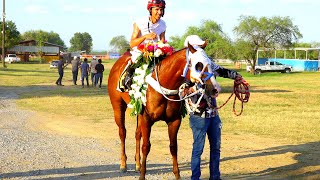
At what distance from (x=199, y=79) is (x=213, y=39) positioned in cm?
7651

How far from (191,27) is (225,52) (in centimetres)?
2117

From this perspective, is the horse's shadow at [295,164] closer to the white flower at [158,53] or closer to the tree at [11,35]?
the white flower at [158,53]

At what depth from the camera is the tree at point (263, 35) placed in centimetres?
6356

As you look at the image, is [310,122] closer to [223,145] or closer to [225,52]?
[223,145]

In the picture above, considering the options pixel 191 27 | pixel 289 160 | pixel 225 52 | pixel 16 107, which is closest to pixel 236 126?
pixel 289 160

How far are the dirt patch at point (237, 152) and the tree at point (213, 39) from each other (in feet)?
174

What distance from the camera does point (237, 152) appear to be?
10172 millimetres

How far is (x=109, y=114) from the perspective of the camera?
16.9 m

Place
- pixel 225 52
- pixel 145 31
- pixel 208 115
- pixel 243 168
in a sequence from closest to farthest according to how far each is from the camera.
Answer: pixel 208 115 → pixel 145 31 → pixel 243 168 → pixel 225 52

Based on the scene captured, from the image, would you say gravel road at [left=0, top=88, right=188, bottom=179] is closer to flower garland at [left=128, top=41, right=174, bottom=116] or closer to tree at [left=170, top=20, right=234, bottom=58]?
flower garland at [left=128, top=41, right=174, bottom=116]

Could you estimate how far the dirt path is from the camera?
8188mm

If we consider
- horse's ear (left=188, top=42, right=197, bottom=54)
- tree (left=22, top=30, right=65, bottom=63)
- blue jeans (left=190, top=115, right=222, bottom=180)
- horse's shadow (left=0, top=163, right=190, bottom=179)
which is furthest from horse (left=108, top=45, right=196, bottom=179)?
tree (left=22, top=30, right=65, bottom=63)

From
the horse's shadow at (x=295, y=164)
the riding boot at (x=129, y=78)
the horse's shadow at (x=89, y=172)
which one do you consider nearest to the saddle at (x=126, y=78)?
the riding boot at (x=129, y=78)

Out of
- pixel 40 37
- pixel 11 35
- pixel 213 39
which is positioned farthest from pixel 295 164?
pixel 40 37
